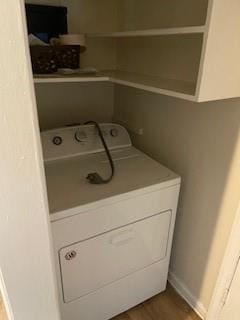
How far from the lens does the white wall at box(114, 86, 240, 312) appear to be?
1.18 m

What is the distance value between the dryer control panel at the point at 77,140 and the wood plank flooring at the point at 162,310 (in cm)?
106

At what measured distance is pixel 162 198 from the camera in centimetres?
132

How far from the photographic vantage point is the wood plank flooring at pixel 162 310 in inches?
62.5

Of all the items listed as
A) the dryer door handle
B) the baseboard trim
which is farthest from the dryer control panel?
the baseboard trim

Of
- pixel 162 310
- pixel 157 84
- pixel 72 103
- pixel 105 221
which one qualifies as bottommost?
pixel 162 310

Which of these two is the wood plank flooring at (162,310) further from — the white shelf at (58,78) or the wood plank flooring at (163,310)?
the white shelf at (58,78)

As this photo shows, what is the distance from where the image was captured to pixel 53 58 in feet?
4.44

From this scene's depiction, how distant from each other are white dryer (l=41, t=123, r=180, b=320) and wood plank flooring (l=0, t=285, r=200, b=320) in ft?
0.20

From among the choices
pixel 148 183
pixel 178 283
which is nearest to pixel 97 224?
pixel 148 183

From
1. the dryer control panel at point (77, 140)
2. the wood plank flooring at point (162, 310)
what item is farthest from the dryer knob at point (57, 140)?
the wood plank flooring at point (162, 310)

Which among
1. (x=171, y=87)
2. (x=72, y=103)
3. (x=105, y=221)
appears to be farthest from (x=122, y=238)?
(x=72, y=103)

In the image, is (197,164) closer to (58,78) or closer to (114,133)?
(114,133)

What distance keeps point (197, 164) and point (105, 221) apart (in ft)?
1.88

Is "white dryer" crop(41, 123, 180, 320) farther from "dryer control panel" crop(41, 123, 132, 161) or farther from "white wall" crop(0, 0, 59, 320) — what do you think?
"white wall" crop(0, 0, 59, 320)
